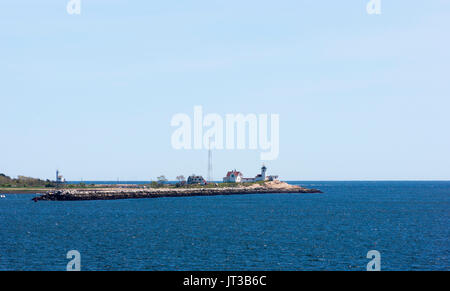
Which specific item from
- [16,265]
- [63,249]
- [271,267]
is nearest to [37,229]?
[63,249]

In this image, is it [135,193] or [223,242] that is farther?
[135,193]

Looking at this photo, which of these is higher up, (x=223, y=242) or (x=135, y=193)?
(x=223, y=242)

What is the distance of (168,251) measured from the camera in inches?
1901

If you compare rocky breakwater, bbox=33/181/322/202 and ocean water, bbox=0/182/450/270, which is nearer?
ocean water, bbox=0/182/450/270

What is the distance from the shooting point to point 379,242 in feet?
182

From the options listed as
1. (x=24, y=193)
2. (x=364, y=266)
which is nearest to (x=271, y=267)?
(x=364, y=266)

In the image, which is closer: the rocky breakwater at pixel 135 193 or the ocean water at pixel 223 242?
the ocean water at pixel 223 242

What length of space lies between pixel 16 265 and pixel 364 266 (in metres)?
32.2
